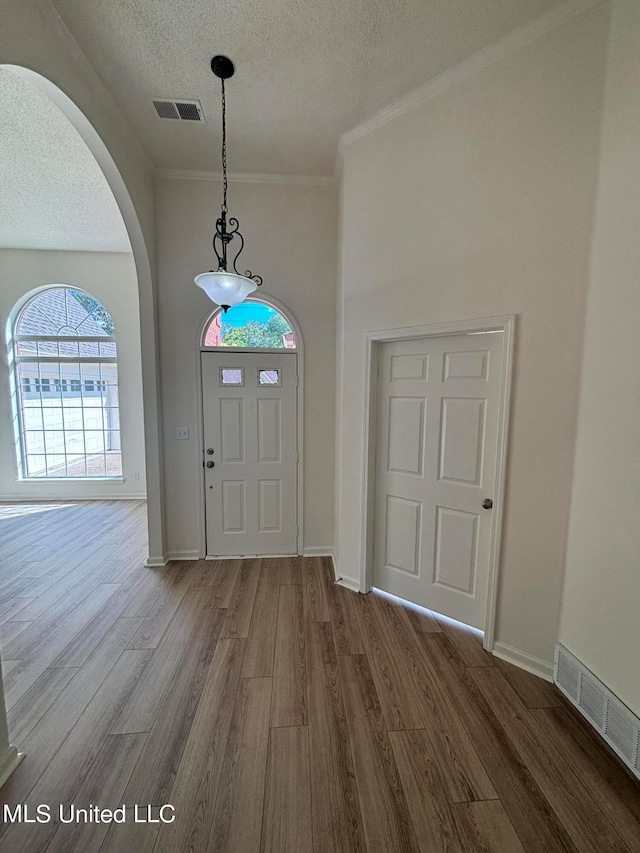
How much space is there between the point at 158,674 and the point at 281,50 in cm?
373

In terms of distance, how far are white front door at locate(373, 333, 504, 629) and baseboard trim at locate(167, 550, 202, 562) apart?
180 centimetres

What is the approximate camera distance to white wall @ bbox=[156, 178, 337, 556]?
3.12 m

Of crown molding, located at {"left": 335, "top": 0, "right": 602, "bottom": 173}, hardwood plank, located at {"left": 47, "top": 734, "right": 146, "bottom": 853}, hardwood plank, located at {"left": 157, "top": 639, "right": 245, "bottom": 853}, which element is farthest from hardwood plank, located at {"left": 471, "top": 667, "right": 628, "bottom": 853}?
crown molding, located at {"left": 335, "top": 0, "right": 602, "bottom": 173}

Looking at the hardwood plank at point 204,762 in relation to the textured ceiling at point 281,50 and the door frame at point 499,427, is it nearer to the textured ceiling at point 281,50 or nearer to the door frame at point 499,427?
the door frame at point 499,427

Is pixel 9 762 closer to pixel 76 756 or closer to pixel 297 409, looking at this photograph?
pixel 76 756

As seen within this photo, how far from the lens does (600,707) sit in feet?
5.42

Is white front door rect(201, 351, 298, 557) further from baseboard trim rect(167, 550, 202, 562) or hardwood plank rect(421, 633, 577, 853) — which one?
hardwood plank rect(421, 633, 577, 853)

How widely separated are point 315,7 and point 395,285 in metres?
1.46

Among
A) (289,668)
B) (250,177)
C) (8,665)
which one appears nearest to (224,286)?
(250,177)

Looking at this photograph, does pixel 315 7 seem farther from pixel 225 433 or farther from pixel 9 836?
pixel 9 836

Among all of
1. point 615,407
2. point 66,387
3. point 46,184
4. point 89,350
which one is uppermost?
point 46,184

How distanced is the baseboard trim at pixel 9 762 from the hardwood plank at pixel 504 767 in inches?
81.7

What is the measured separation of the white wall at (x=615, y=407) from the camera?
154cm

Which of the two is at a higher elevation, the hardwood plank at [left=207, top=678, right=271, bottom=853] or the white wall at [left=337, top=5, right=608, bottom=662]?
the white wall at [left=337, top=5, right=608, bottom=662]
